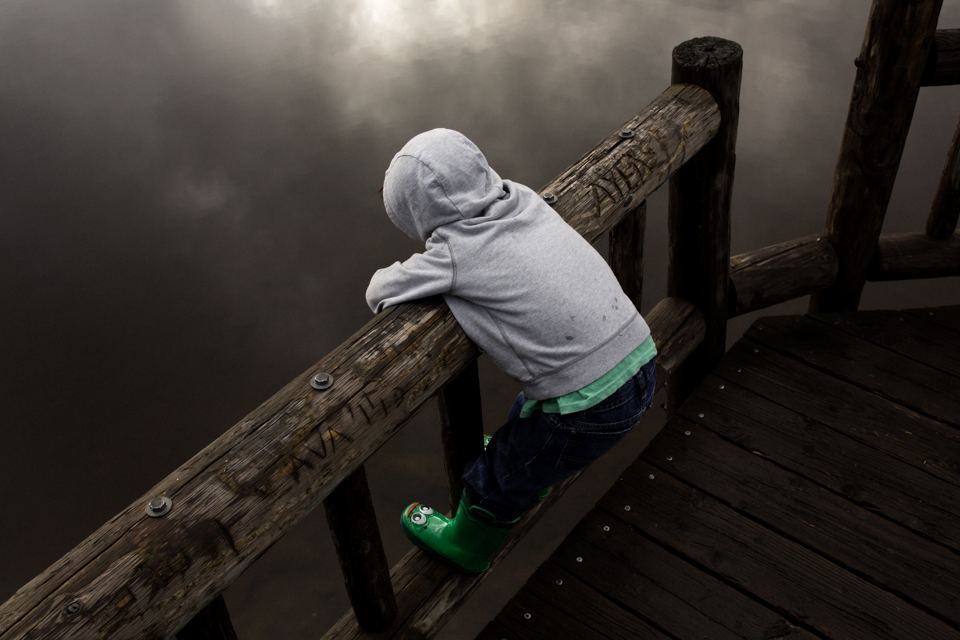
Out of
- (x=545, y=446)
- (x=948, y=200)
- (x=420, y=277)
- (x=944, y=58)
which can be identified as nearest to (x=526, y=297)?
(x=420, y=277)

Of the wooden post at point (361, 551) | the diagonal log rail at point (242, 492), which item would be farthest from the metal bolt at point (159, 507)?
the wooden post at point (361, 551)

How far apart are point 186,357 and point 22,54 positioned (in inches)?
166

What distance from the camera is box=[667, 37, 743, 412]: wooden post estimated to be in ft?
6.11

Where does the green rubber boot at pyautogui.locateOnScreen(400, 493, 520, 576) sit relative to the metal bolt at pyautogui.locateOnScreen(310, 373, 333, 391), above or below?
below

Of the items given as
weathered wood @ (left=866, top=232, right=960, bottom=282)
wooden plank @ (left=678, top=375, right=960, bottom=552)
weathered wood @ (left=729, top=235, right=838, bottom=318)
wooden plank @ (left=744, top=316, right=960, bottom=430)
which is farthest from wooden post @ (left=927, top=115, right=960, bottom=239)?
wooden plank @ (left=678, top=375, right=960, bottom=552)

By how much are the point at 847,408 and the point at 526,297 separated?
43.1 inches

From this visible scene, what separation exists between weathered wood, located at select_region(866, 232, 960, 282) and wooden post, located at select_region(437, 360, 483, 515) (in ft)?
4.71

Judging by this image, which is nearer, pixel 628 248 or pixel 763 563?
pixel 763 563

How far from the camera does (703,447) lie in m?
1.96

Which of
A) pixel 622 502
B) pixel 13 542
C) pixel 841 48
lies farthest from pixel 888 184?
pixel 841 48

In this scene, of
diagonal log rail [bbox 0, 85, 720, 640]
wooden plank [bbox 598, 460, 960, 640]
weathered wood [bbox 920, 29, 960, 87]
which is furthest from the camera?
weathered wood [bbox 920, 29, 960, 87]

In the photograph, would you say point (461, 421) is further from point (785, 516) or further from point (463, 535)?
point (785, 516)

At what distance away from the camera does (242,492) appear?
43.8 inches

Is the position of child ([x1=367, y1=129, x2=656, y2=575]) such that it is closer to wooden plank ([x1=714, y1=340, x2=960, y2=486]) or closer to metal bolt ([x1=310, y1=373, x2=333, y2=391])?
metal bolt ([x1=310, y1=373, x2=333, y2=391])
